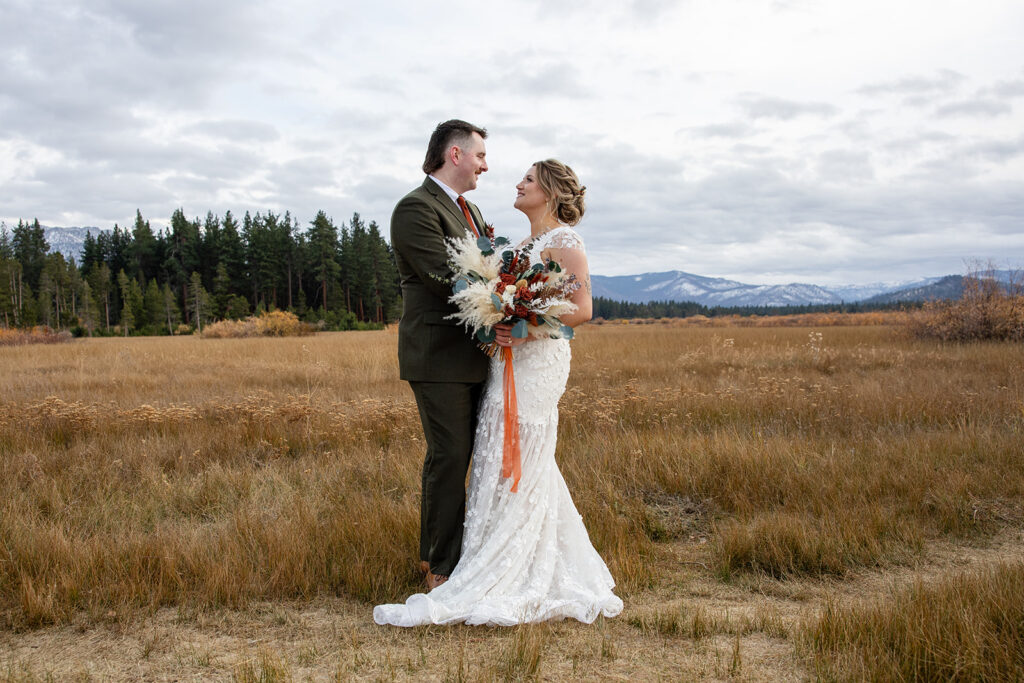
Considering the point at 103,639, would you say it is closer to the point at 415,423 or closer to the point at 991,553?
the point at 415,423

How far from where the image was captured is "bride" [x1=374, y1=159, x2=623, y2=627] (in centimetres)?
361

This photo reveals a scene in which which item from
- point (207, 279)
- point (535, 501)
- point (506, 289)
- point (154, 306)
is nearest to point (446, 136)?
point (506, 289)

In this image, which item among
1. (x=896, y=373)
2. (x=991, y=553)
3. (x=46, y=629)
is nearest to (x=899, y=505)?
(x=991, y=553)

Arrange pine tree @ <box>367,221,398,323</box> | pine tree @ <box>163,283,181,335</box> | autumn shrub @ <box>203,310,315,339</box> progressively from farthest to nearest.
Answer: pine tree @ <box>367,221,398,323</box>
pine tree @ <box>163,283,181,335</box>
autumn shrub @ <box>203,310,315,339</box>

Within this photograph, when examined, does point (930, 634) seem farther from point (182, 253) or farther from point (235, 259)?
point (182, 253)

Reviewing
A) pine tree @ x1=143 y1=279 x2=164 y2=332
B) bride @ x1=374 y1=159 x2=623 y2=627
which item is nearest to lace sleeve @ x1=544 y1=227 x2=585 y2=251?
bride @ x1=374 y1=159 x2=623 y2=627

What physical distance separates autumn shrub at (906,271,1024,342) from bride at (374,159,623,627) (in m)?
17.0

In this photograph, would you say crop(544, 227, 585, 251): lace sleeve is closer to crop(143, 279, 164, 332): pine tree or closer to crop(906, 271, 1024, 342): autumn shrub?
crop(906, 271, 1024, 342): autumn shrub

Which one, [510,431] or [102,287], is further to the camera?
[102,287]

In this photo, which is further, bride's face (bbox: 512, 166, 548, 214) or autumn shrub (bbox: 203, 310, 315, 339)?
autumn shrub (bbox: 203, 310, 315, 339)

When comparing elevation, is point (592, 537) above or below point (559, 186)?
below

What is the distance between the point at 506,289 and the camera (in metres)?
3.37

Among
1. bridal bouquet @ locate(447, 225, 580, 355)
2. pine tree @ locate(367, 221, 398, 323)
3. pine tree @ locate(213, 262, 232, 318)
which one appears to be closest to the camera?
bridal bouquet @ locate(447, 225, 580, 355)

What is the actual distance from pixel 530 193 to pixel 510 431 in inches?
56.5
